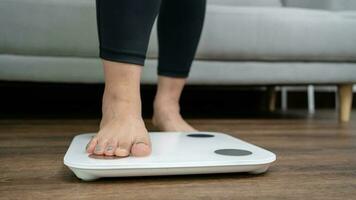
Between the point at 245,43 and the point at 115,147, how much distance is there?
83 centimetres

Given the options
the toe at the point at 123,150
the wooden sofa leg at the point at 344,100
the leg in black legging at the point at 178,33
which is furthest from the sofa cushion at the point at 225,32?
the toe at the point at 123,150

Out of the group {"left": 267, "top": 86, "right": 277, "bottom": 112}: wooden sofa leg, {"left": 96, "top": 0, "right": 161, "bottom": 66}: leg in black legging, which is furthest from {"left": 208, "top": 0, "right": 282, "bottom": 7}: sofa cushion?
{"left": 96, "top": 0, "right": 161, "bottom": 66}: leg in black legging

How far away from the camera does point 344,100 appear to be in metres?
1.40

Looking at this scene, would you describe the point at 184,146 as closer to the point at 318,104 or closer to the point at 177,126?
the point at 177,126

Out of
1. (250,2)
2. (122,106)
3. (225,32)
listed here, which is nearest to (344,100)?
(225,32)

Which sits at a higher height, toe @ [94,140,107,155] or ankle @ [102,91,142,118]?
ankle @ [102,91,142,118]

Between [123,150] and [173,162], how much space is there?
0.08m

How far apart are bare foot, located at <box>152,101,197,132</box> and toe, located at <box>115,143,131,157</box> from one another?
0.32 meters

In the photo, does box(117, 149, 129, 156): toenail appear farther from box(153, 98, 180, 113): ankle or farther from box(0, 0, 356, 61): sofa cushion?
box(0, 0, 356, 61): sofa cushion

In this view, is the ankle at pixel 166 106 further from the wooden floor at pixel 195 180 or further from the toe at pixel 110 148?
the toe at pixel 110 148

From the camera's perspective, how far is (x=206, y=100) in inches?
76.7

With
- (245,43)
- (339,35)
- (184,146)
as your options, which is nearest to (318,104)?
(339,35)

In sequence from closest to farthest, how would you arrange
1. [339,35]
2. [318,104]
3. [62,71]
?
[62,71], [339,35], [318,104]

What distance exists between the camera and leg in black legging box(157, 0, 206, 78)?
85cm
